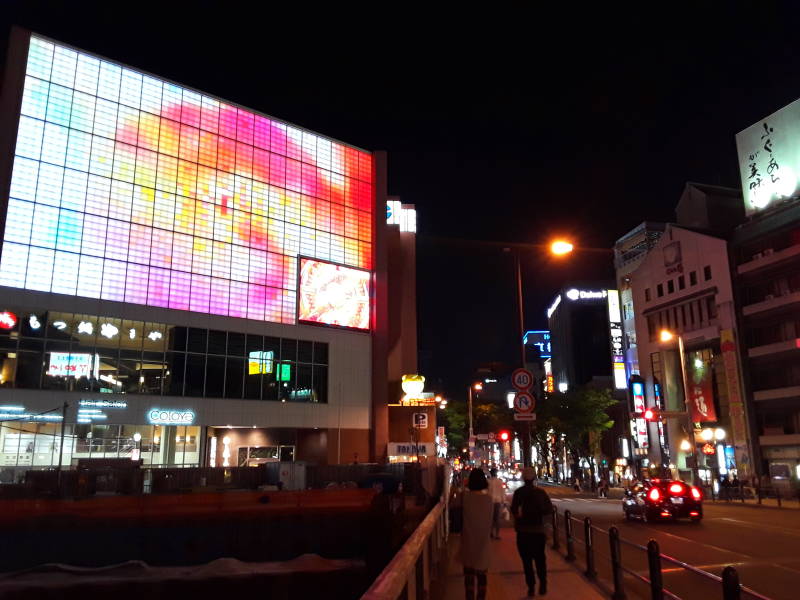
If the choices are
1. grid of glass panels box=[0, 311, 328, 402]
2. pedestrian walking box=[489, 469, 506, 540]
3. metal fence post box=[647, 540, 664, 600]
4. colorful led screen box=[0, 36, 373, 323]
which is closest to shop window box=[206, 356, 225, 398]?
grid of glass panels box=[0, 311, 328, 402]

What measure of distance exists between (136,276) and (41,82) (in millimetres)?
14344

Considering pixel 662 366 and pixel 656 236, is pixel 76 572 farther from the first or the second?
pixel 656 236

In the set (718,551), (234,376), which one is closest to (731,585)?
(718,551)

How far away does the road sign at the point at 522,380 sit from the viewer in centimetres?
1644

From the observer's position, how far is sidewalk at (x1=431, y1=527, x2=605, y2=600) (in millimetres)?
10266

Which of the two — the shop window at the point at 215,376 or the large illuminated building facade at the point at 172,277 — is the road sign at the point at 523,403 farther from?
the shop window at the point at 215,376

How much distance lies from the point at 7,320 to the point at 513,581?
3907 centimetres

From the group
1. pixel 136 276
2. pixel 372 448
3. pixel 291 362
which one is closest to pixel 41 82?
pixel 136 276

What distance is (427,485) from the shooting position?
24.1 metres

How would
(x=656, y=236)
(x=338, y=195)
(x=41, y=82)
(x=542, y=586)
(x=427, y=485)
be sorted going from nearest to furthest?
(x=542, y=586) < (x=427, y=485) < (x=41, y=82) < (x=338, y=195) < (x=656, y=236)

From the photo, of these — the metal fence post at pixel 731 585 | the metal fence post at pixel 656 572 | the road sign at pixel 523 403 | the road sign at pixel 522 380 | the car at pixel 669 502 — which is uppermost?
the road sign at pixel 522 380

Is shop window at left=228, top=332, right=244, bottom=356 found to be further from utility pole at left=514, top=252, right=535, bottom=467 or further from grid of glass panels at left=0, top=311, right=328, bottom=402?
utility pole at left=514, top=252, right=535, bottom=467

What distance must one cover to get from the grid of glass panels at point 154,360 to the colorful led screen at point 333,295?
2.70m

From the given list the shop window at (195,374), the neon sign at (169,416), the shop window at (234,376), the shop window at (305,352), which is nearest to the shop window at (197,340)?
the shop window at (195,374)
